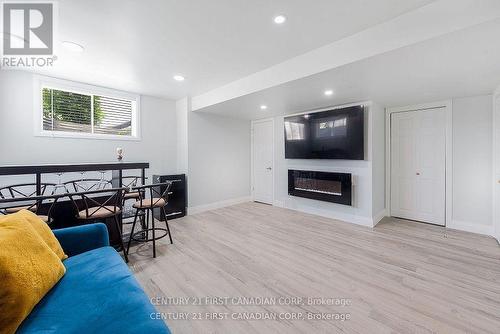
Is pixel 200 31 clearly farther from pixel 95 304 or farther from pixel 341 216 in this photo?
pixel 341 216

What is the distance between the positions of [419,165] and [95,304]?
4812 mm

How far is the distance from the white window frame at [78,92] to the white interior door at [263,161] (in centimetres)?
281

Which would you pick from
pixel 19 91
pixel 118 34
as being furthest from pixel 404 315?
pixel 19 91

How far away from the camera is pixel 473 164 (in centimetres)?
332

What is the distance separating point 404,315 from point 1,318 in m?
2.43

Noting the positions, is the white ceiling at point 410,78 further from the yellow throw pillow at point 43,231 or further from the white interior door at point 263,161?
the yellow throw pillow at point 43,231

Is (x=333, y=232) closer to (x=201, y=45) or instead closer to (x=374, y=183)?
(x=374, y=183)

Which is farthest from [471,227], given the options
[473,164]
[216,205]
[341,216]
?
[216,205]

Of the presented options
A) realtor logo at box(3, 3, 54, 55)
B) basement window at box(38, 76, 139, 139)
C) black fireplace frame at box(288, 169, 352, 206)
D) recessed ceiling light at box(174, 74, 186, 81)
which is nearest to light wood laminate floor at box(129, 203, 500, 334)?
black fireplace frame at box(288, 169, 352, 206)

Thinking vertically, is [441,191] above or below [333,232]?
above

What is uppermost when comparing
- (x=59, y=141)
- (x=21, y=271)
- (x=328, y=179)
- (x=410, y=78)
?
(x=410, y=78)

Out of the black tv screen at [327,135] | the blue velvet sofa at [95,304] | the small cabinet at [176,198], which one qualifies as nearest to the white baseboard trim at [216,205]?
the small cabinet at [176,198]

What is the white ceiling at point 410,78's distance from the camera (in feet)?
6.05

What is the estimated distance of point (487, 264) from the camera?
2.35 meters
